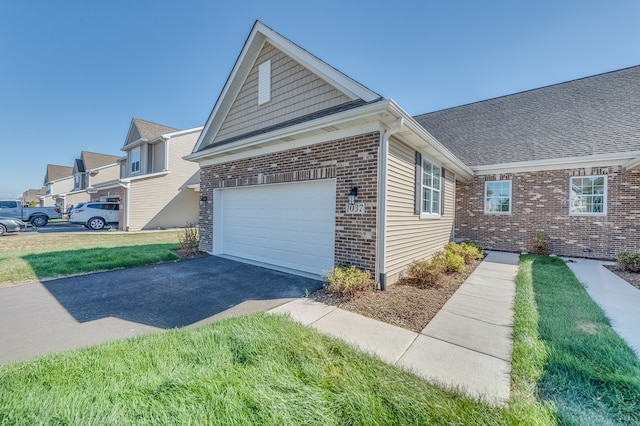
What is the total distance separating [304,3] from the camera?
23.8 ft

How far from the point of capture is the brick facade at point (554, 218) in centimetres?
855

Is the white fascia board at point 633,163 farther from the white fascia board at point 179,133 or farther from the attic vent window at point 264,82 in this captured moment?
the white fascia board at point 179,133

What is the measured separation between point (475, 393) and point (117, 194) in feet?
77.8

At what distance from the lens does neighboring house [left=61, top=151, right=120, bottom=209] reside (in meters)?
26.3

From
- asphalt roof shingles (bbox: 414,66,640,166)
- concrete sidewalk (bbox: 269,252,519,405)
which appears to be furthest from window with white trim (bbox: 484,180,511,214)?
concrete sidewalk (bbox: 269,252,519,405)

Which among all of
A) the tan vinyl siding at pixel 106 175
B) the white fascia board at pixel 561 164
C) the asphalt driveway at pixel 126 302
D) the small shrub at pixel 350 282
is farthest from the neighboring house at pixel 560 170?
the tan vinyl siding at pixel 106 175

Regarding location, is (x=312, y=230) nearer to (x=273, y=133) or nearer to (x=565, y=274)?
(x=273, y=133)

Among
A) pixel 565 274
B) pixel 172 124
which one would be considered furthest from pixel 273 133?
pixel 172 124

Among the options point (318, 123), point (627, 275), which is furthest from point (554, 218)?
point (318, 123)

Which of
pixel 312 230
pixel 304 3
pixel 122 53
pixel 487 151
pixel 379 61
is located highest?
pixel 122 53

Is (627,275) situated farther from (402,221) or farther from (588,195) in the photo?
(402,221)

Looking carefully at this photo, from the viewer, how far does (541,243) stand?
961 cm

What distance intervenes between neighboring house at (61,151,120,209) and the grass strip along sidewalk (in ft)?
111

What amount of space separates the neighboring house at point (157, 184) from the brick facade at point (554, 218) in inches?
678
